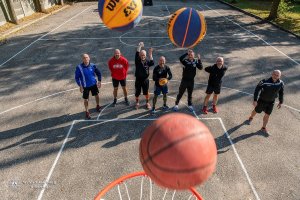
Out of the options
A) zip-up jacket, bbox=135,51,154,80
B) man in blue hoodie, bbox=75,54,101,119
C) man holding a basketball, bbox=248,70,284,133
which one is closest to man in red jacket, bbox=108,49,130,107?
zip-up jacket, bbox=135,51,154,80

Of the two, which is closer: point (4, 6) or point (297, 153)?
point (297, 153)

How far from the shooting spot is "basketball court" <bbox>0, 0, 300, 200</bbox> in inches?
259

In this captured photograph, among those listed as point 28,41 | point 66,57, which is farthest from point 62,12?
point 66,57

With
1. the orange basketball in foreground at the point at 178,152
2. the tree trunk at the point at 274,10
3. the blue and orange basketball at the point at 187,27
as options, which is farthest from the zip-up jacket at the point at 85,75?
the tree trunk at the point at 274,10

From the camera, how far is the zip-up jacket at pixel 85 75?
8188 mm

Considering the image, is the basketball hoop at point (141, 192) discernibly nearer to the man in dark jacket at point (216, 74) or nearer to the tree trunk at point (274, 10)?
the man in dark jacket at point (216, 74)

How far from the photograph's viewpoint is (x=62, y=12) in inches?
1061

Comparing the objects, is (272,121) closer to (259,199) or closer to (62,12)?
(259,199)

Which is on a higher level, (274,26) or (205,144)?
(205,144)

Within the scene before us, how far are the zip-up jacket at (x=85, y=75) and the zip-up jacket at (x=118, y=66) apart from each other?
0.66 m

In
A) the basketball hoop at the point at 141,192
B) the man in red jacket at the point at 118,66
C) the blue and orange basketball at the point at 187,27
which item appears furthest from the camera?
the man in red jacket at the point at 118,66

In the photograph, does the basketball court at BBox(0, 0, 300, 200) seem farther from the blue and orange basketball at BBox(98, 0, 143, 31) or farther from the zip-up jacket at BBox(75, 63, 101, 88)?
the blue and orange basketball at BBox(98, 0, 143, 31)

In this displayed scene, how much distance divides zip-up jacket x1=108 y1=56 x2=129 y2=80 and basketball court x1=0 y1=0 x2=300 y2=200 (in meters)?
1.27

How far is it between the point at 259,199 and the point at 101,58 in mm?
10593
